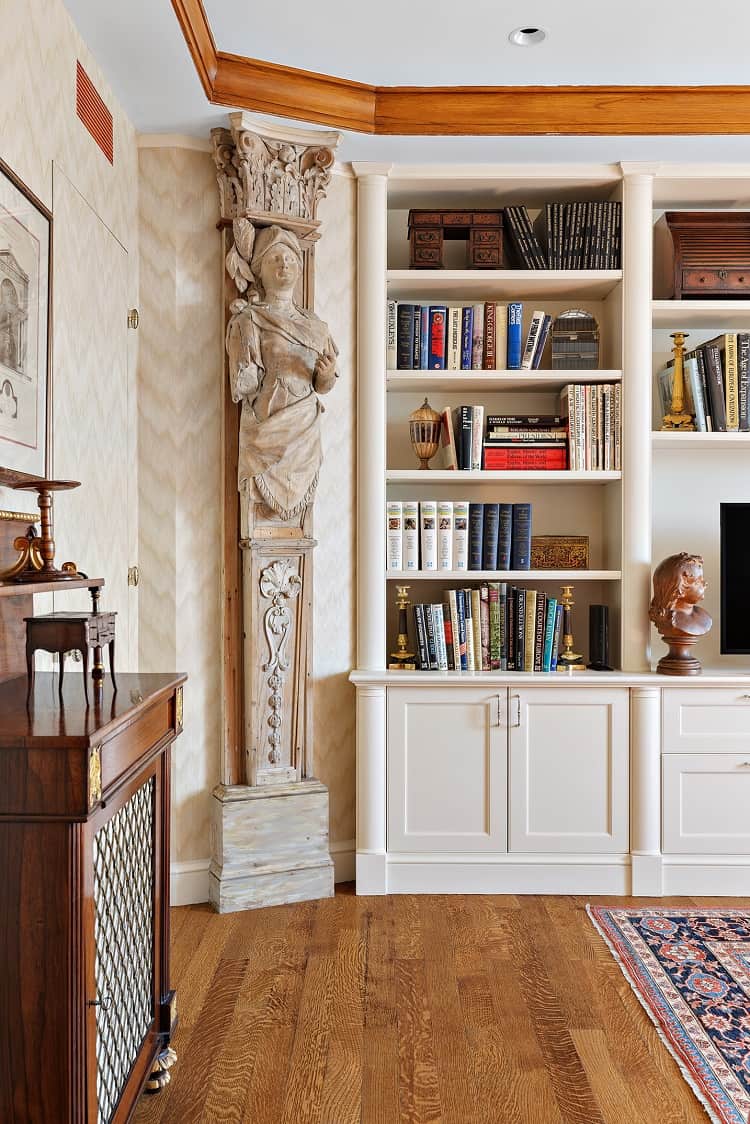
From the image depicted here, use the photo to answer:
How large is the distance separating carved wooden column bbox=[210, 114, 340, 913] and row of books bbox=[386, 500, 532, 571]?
36 centimetres

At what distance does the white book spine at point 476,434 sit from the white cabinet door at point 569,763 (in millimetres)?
889

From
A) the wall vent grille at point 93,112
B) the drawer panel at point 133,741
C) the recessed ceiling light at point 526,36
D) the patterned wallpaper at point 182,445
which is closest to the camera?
the drawer panel at point 133,741

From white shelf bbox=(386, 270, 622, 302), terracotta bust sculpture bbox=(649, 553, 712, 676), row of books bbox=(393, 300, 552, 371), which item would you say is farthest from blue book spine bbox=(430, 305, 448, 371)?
terracotta bust sculpture bbox=(649, 553, 712, 676)

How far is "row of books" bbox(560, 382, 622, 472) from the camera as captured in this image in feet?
11.9

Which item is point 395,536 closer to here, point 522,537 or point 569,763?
point 522,537

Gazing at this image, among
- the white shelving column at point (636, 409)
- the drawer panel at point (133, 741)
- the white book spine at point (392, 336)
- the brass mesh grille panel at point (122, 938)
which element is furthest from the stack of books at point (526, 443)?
the brass mesh grille panel at point (122, 938)

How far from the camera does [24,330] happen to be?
228cm

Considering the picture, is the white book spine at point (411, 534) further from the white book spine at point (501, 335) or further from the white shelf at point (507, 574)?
the white book spine at point (501, 335)

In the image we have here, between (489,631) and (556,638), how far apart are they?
259mm

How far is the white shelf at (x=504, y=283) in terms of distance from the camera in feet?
11.8

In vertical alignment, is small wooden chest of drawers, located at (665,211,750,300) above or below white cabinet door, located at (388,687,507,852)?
above

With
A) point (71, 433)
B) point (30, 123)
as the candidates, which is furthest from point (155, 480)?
point (30, 123)

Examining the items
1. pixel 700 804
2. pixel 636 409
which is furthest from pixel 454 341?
pixel 700 804

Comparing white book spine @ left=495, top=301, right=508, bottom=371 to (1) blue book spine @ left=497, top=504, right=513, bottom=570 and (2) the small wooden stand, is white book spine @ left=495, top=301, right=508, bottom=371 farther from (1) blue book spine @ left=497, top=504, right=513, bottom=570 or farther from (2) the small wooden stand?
(1) blue book spine @ left=497, top=504, right=513, bottom=570
